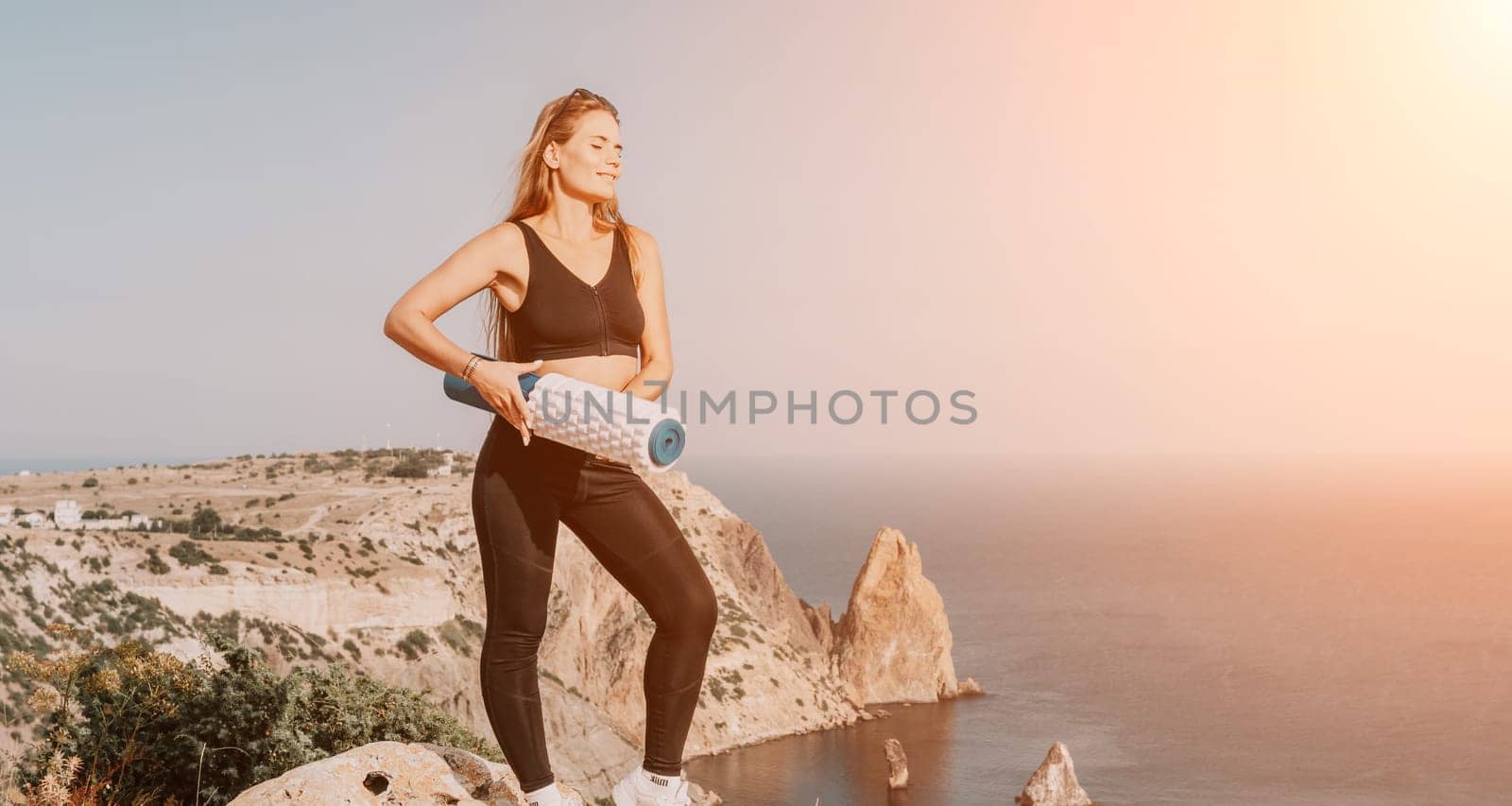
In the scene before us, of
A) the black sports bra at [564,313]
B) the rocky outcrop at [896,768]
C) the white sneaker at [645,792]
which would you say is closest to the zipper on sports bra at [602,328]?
the black sports bra at [564,313]

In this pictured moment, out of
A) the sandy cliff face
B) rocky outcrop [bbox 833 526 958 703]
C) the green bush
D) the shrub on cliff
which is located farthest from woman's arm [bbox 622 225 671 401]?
rocky outcrop [bbox 833 526 958 703]

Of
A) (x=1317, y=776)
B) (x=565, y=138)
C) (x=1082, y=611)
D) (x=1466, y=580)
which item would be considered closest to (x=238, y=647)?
(x=565, y=138)

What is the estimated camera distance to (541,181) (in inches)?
225

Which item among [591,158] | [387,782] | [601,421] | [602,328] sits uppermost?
[591,158]

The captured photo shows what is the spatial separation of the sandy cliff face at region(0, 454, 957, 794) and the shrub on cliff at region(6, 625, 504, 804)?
19.0 m

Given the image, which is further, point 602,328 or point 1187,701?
point 1187,701

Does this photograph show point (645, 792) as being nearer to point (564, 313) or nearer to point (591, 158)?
point (564, 313)

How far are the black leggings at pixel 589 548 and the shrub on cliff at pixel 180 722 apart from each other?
130 inches

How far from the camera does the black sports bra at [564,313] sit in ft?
17.7

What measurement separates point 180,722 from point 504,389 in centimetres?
622

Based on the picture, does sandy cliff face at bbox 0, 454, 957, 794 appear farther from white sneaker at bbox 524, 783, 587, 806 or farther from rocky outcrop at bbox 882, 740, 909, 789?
white sneaker at bbox 524, 783, 587, 806

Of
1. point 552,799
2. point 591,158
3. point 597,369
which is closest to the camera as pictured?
point 597,369

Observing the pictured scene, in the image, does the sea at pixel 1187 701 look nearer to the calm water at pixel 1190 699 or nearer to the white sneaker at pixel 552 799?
the calm water at pixel 1190 699

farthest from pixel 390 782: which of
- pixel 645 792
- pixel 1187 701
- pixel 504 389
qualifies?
pixel 1187 701
